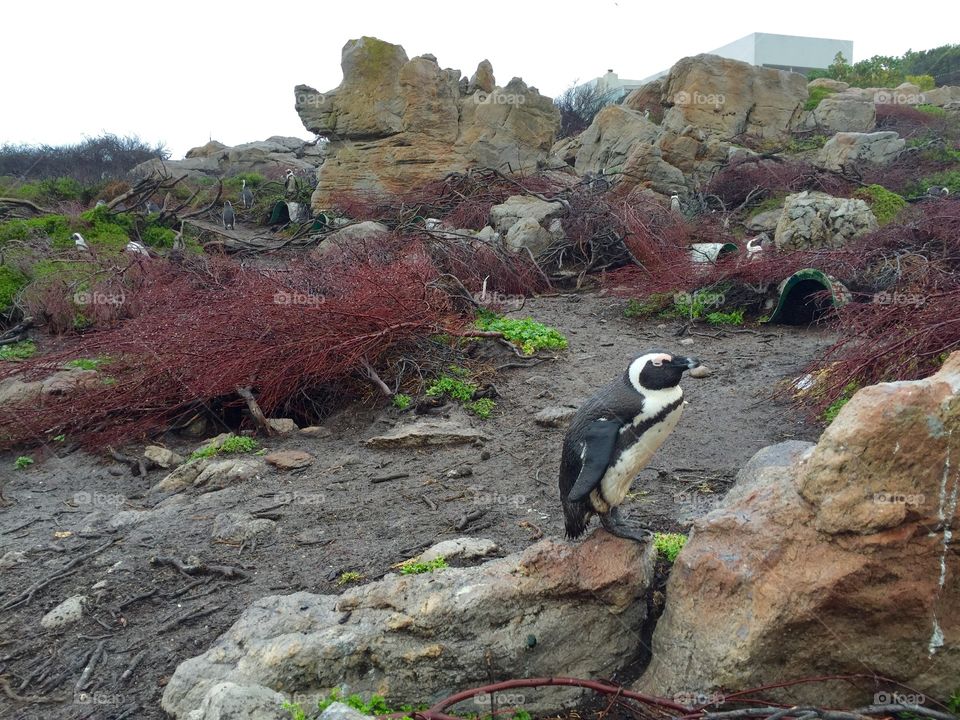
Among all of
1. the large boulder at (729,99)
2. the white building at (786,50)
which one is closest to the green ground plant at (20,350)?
the large boulder at (729,99)

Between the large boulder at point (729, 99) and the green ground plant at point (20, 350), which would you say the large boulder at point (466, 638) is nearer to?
the green ground plant at point (20, 350)

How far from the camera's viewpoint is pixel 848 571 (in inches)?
116

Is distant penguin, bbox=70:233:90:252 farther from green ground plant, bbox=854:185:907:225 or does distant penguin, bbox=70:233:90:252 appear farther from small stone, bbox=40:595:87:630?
green ground plant, bbox=854:185:907:225

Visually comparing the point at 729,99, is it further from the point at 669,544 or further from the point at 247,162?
the point at 669,544

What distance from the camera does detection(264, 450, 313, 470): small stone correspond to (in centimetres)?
626

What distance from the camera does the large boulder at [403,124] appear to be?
56.0ft

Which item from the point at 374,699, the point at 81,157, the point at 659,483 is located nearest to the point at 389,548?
the point at 374,699

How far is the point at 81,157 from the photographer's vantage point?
3500 centimetres

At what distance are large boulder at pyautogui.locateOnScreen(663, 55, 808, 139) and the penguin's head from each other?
1826 cm

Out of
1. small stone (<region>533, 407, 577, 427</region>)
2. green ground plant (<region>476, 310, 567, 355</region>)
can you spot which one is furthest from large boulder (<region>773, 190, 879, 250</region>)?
small stone (<region>533, 407, 577, 427</region>)

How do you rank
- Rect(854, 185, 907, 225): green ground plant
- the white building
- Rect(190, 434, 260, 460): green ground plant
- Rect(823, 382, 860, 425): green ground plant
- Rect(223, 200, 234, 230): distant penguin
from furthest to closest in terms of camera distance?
the white building → Rect(223, 200, 234, 230): distant penguin → Rect(854, 185, 907, 225): green ground plant → Rect(190, 434, 260, 460): green ground plant → Rect(823, 382, 860, 425): green ground plant

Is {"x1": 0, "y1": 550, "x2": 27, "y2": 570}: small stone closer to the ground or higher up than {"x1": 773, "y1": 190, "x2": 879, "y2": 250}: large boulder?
closer to the ground

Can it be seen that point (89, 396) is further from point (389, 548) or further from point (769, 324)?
point (769, 324)

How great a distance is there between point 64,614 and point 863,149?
60.7 ft
